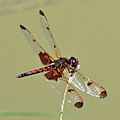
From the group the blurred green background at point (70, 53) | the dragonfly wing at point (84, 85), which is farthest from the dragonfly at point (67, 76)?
the blurred green background at point (70, 53)

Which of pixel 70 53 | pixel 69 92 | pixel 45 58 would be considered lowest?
pixel 69 92

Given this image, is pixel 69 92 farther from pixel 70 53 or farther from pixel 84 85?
pixel 70 53

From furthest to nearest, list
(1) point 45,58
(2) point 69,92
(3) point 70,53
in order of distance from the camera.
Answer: (3) point 70,53 → (1) point 45,58 → (2) point 69,92

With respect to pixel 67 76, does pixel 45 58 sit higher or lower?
higher

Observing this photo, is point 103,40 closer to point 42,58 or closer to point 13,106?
point 13,106

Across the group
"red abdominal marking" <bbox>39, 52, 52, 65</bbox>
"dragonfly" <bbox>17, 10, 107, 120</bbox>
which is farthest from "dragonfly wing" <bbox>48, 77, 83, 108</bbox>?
"red abdominal marking" <bbox>39, 52, 52, 65</bbox>

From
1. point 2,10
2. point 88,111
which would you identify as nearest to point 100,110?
point 88,111

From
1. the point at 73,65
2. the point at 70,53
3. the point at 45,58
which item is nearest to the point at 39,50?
the point at 45,58

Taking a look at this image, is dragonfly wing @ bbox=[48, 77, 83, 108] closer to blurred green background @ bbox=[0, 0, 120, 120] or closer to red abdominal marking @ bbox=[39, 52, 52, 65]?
red abdominal marking @ bbox=[39, 52, 52, 65]
